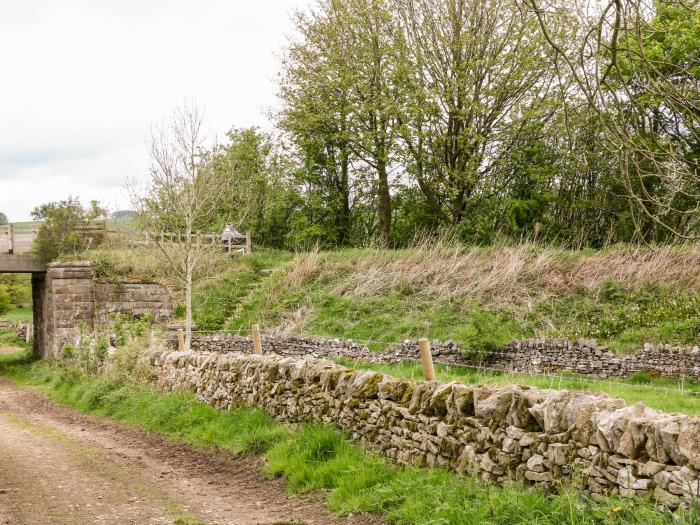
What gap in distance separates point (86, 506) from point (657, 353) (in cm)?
1169

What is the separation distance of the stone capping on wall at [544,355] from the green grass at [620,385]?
336mm

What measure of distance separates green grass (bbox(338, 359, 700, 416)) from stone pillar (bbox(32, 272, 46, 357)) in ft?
44.8

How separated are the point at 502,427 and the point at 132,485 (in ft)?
15.4

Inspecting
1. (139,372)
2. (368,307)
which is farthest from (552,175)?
(139,372)

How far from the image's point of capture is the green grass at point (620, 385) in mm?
9727

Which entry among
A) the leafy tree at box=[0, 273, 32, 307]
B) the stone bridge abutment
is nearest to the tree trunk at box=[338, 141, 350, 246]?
the stone bridge abutment

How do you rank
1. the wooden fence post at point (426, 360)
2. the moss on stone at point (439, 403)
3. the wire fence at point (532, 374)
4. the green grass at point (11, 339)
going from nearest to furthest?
the moss on stone at point (439, 403), the wooden fence post at point (426, 360), the wire fence at point (532, 374), the green grass at point (11, 339)

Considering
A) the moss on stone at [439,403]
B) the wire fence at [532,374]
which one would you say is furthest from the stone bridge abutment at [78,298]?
the moss on stone at [439,403]

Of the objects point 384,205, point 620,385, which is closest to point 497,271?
point 620,385

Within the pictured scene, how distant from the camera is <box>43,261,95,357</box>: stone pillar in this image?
21062 millimetres

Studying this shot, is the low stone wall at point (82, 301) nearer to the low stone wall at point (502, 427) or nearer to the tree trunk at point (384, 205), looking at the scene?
the tree trunk at point (384, 205)

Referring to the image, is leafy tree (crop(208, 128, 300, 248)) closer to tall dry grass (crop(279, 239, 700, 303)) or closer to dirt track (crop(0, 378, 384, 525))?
tall dry grass (crop(279, 239, 700, 303))

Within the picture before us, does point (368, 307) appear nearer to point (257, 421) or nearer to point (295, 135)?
point (257, 421)

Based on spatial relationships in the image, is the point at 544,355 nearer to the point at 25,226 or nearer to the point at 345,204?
the point at 345,204
